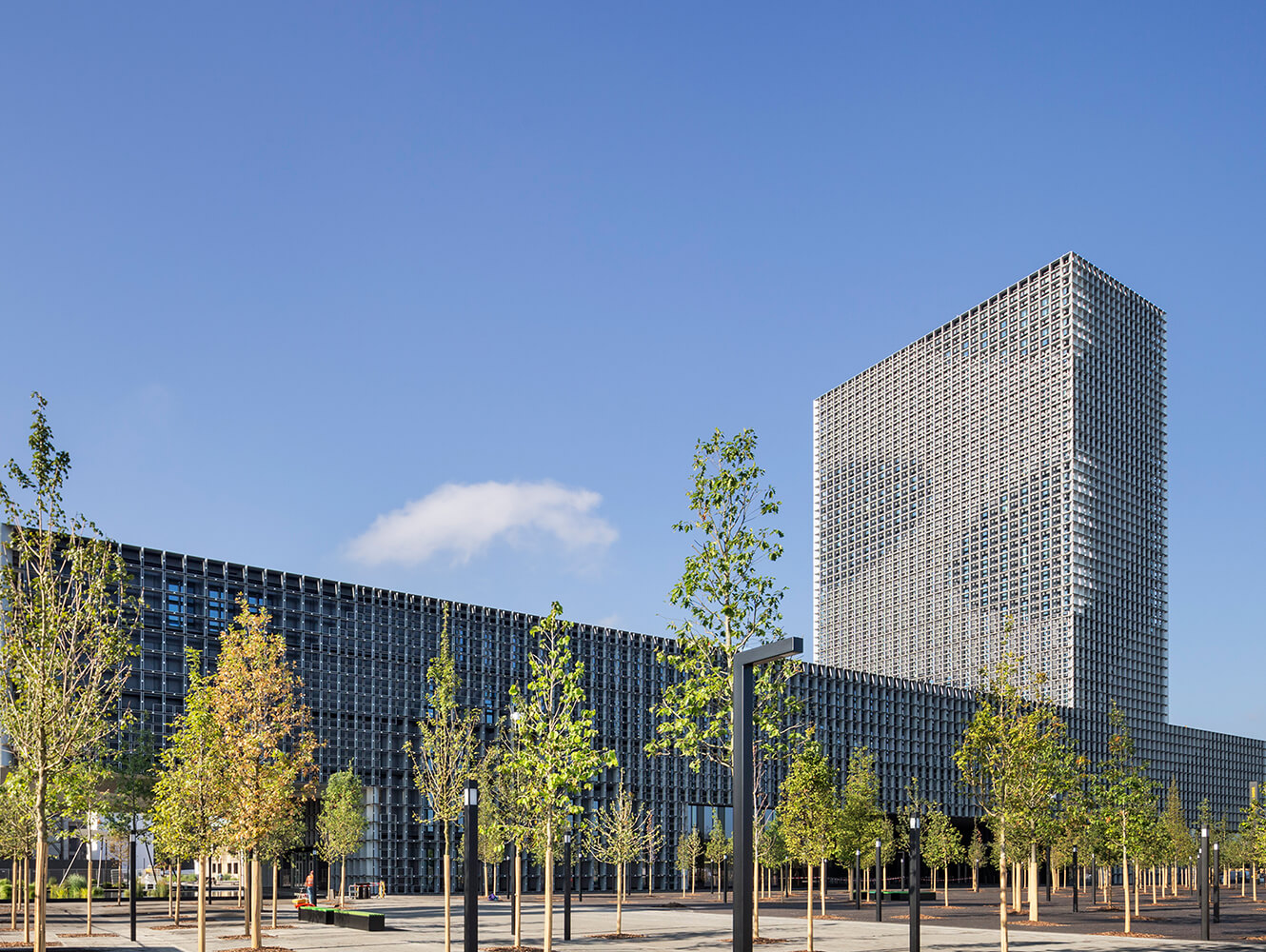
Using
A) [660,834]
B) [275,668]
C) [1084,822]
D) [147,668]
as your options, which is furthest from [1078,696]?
[275,668]

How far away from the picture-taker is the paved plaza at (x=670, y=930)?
38000 mm

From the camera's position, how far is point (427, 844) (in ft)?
316

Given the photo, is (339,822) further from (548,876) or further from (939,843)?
(548,876)

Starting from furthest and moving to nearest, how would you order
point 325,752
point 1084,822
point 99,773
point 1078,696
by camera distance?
point 1078,696 < point 325,752 < point 1084,822 < point 99,773

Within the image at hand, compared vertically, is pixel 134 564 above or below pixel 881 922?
above

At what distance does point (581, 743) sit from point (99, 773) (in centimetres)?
1225

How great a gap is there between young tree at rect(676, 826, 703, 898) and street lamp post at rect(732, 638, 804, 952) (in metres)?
85.6

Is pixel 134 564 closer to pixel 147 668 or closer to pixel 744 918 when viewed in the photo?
pixel 147 668

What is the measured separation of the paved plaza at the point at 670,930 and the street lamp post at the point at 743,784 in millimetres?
24023

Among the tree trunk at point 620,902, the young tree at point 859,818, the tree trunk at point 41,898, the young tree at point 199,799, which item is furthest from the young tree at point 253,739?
the young tree at point 859,818

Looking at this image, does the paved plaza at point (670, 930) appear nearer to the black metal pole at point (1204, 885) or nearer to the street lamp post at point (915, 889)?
the black metal pole at point (1204, 885)

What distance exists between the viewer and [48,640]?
24.0 m

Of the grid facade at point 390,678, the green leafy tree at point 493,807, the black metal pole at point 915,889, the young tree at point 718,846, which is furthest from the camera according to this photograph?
the young tree at point 718,846

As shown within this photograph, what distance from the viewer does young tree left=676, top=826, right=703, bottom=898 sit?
3782 inches
